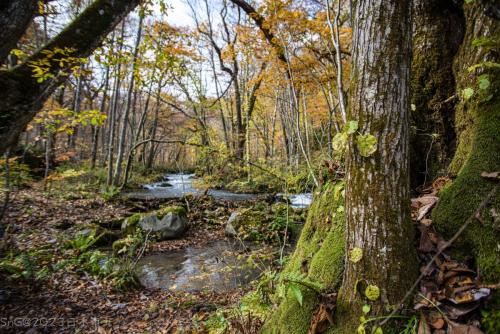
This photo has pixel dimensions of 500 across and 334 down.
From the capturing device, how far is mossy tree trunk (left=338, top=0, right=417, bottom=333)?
160 cm

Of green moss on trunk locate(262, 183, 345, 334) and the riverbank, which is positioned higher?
green moss on trunk locate(262, 183, 345, 334)

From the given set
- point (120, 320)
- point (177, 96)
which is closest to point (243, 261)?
point (120, 320)

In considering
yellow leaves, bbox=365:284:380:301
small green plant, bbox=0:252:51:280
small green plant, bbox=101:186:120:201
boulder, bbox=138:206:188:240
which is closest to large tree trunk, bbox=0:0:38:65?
small green plant, bbox=0:252:51:280

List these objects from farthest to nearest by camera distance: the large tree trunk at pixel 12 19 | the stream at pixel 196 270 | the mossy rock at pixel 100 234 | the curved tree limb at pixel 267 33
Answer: the curved tree limb at pixel 267 33 → the mossy rock at pixel 100 234 → the stream at pixel 196 270 → the large tree trunk at pixel 12 19

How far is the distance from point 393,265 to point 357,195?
478mm

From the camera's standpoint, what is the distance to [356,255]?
1.76 metres

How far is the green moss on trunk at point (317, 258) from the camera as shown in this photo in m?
2.10

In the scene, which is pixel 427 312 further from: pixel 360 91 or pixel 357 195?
pixel 360 91

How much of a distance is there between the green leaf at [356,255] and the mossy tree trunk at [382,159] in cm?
2

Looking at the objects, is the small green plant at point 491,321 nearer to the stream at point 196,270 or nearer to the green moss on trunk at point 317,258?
the green moss on trunk at point 317,258

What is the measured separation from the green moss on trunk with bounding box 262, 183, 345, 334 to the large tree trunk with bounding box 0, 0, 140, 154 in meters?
3.34

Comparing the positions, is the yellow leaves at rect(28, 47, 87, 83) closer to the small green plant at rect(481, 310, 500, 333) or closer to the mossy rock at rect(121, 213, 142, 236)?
the small green plant at rect(481, 310, 500, 333)

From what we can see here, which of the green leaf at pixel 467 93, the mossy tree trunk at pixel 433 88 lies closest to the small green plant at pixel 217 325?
the mossy tree trunk at pixel 433 88

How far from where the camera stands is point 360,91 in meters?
1.70
